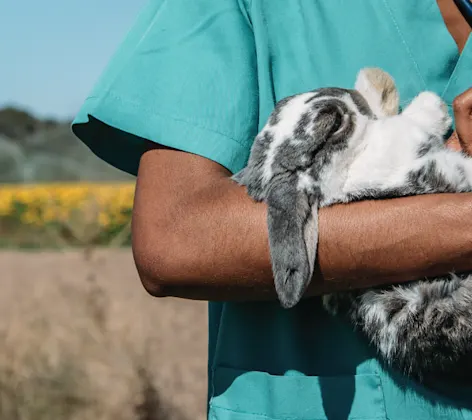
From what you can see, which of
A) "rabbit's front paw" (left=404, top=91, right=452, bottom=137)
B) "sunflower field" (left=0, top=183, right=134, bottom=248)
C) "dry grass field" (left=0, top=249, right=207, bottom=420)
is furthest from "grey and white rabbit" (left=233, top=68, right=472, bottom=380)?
"sunflower field" (left=0, top=183, right=134, bottom=248)

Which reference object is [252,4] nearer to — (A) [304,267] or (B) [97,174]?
(A) [304,267]

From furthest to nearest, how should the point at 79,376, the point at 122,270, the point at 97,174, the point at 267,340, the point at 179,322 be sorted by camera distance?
the point at 97,174 → the point at 122,270 → the point at 179,322 → the point at 79,376 → the point at 267,340

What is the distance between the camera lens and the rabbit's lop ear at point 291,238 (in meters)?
1.40

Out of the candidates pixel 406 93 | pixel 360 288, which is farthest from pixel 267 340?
pixel 406 93

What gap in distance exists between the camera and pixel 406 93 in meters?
1.72

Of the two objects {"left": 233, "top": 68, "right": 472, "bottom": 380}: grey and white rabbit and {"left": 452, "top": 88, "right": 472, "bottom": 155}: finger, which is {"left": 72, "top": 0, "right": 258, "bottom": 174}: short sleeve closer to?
{"left": 233, "top": 68, "right": 472, "bottom": 380}: grey and white rabbit

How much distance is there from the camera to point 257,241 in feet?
4.85

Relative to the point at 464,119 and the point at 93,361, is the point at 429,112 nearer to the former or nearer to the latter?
the point at 464,119

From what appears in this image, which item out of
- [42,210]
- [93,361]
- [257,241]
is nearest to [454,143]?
[257,241]

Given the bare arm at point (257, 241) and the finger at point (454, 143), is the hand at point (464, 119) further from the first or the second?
the bare arm at point (257, 241)

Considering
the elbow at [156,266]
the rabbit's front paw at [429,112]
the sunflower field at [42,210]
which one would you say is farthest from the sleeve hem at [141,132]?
the sunflower field at [42,210]

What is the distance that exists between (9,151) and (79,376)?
10195mm

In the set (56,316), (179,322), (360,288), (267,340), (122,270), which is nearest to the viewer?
(360,288)

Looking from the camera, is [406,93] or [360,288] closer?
[360,288]
